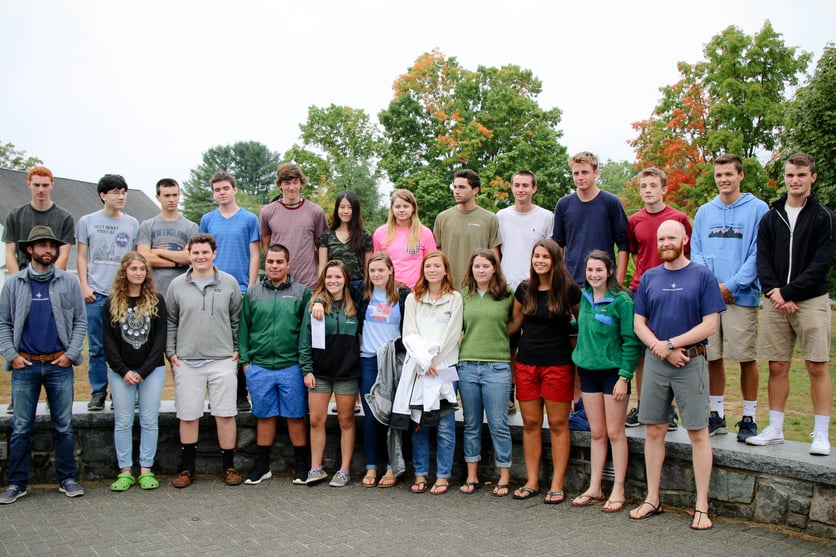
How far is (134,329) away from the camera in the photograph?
18.7ft

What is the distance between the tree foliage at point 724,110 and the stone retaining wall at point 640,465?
18.2 m

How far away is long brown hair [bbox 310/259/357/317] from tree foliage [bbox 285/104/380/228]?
29044 mm

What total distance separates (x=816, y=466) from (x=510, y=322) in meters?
2.30

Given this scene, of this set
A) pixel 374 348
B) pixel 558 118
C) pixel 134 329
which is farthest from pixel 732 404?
pixel 558 118

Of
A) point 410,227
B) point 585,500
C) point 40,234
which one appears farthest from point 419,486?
point 40,234

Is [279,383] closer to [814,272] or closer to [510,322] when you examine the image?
[510,322]

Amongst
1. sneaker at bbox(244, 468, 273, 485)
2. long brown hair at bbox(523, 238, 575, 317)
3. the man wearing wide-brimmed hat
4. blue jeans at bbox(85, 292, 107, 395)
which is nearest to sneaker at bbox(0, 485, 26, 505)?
the man wearing wide-brimmed hat

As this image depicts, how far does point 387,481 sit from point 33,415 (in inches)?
114

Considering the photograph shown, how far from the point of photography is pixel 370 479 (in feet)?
18.9

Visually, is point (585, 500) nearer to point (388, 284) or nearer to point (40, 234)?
point (388, 284)

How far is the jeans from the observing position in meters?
5.76

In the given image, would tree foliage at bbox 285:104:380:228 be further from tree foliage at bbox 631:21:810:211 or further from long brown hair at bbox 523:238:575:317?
long brown hair at bbox 523:238:575:317

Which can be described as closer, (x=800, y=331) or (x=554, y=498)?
(x=800, y=331)

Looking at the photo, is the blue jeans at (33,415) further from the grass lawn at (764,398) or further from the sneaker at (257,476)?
the grass lawn at (764,398)
